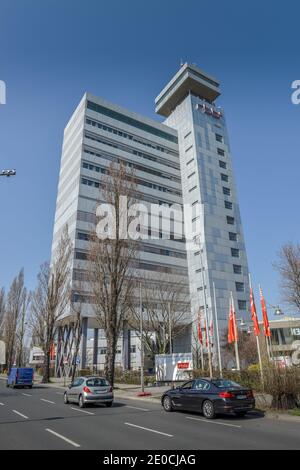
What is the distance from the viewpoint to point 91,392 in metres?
16.0

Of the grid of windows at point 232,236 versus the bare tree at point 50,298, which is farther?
the grid of windows at point 232,236

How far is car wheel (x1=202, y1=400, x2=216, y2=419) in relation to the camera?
12360 mm

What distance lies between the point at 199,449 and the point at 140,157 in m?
60.7

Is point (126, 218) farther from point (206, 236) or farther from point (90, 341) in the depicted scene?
point (90, 341)

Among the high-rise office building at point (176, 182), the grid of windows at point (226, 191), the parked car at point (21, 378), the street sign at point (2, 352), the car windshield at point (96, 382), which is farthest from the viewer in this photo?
the grid of windows at point (226, 191)

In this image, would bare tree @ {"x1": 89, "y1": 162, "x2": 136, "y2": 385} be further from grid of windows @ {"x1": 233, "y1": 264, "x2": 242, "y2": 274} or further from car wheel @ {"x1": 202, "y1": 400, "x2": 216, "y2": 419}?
grid of windows @ {"x1": 233, "y1": 264, "x2": 242, "y2": 274}

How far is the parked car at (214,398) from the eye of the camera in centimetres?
1214

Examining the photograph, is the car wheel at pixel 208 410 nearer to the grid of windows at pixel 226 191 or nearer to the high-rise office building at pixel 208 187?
the high-rise office building at pixel 208 187

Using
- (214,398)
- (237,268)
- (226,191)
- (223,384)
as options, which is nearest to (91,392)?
(214,398)

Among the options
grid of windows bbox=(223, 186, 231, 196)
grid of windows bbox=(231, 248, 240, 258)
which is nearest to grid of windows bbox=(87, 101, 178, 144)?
grid of windows bbox=(223, 186, 231, 196)

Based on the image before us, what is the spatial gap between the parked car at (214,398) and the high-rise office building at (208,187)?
40.4 metres

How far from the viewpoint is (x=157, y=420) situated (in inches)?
472

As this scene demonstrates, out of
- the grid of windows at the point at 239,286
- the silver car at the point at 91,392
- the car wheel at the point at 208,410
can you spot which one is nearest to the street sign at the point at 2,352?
the grid of windows at the point at 239,286
